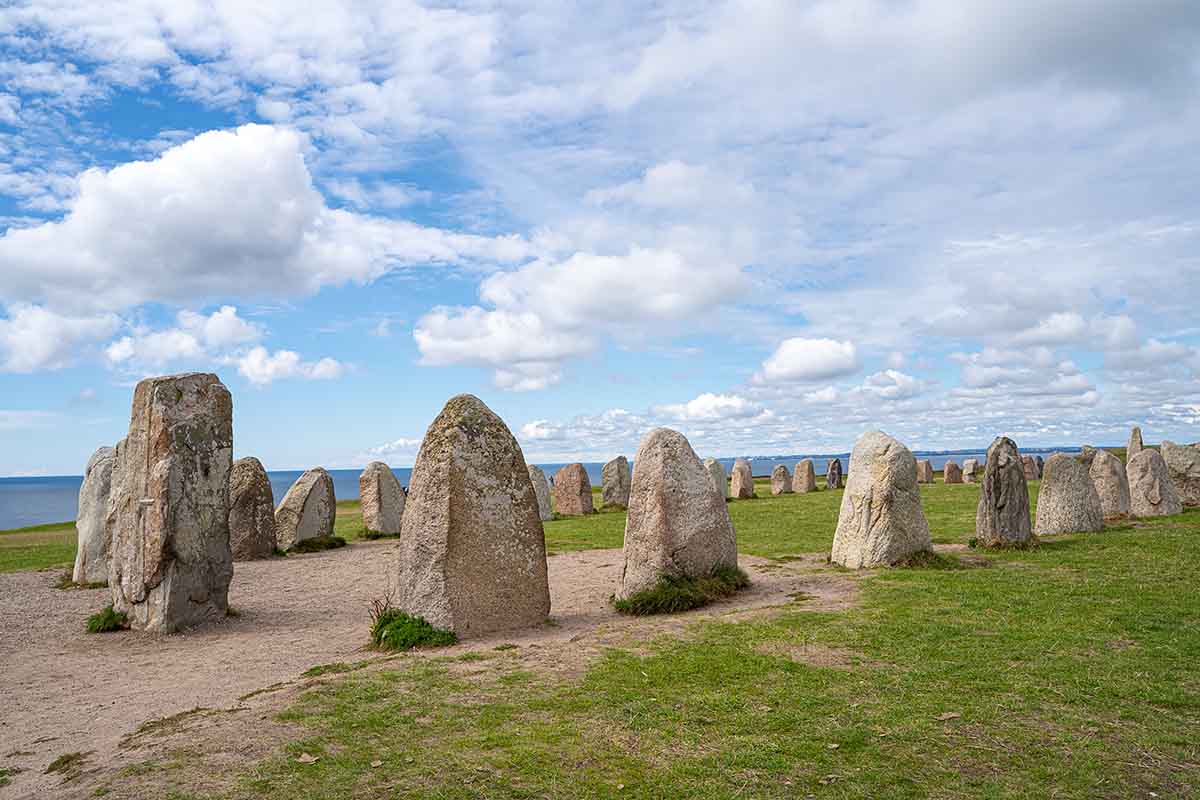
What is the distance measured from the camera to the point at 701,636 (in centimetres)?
922

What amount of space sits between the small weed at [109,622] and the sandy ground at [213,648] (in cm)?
19

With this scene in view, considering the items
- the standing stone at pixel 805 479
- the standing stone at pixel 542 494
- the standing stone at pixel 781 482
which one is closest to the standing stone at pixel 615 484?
the standing stone at pixel 542 494

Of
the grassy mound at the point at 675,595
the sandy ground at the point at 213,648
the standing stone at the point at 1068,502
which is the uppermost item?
the standing stone at the point at 1068,502

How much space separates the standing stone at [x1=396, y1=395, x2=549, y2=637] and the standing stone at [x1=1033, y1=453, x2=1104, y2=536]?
1198 cm

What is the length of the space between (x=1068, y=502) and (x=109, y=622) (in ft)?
56.8

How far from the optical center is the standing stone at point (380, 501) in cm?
2478

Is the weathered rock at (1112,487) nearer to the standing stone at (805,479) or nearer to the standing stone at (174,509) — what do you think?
the standing stone at (174,509)

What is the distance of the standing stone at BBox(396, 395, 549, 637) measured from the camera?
969cm

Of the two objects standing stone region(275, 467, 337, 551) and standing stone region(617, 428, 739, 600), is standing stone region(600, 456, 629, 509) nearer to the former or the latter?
standing stone region(275, 467, 337, 551)

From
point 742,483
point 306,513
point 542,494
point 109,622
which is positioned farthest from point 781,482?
point 109,622

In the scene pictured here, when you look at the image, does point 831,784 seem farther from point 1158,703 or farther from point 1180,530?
point 1180,530

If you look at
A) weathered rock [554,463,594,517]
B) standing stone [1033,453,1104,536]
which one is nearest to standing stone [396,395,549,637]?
standing stone [1033,453,1104,536]

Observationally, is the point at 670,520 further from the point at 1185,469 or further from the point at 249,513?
the point at 1185,469

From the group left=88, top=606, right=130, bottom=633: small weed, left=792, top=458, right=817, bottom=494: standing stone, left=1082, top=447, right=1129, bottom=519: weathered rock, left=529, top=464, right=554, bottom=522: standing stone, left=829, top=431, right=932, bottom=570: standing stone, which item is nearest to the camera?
left=88, top=606, right=130, bottom=633: small weed
